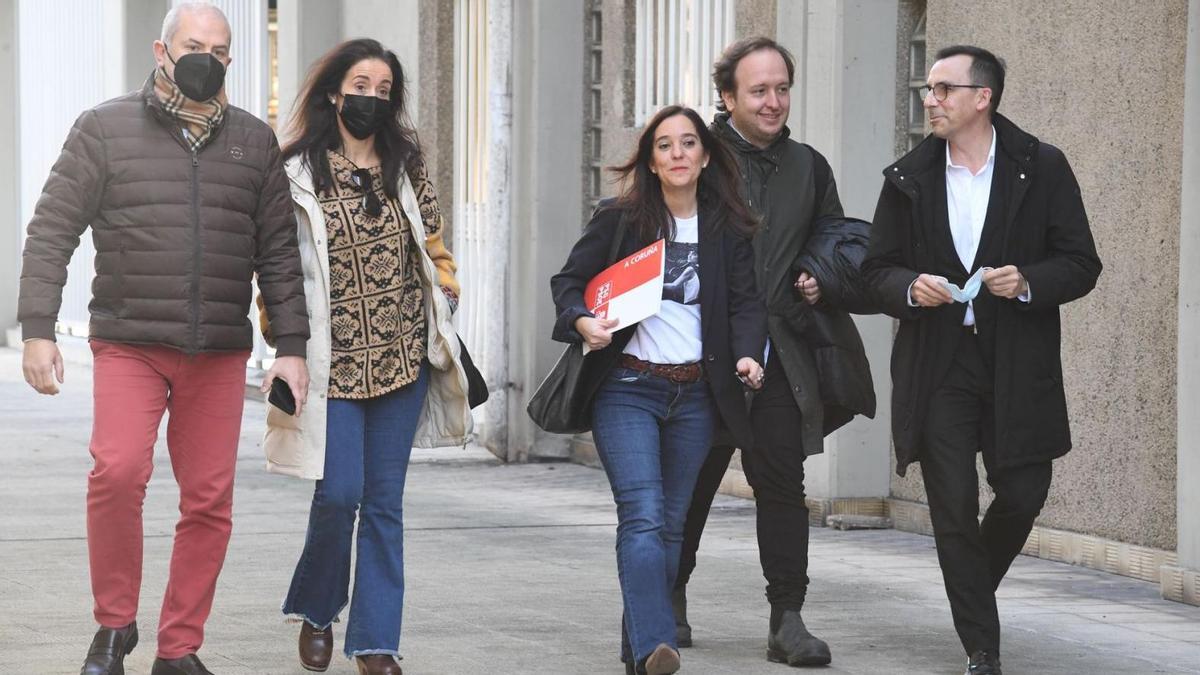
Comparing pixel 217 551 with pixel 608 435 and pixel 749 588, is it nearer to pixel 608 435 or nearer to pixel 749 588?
pixel 608 435

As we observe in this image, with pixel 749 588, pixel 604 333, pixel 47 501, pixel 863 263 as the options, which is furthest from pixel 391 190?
pixel 47 501

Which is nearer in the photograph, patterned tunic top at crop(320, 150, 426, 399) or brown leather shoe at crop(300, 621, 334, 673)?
patterned tunic top at crop(320, 150, 426, 399)

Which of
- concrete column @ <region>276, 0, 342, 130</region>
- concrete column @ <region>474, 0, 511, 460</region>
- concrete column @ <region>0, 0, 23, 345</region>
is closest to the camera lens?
concrete column @ <region>474, 0, 511, 460</region>

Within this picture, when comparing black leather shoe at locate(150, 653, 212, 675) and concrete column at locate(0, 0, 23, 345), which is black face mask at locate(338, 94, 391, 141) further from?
concrete column at locate(0, 0, 23, 345)

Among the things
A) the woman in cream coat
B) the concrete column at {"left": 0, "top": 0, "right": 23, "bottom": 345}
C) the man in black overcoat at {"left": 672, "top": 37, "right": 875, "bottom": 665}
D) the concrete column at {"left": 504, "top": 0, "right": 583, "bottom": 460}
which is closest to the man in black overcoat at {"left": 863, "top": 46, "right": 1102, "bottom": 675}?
the man in black overcoat at {"left": 672, "top": 37, "right": 875, "bottom": 665}

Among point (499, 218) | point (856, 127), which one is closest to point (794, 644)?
point (856, 127)

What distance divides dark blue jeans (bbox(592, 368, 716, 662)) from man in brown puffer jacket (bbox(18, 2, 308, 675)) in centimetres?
90

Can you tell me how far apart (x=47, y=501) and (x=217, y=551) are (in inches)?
200

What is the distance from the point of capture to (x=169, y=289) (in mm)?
6047

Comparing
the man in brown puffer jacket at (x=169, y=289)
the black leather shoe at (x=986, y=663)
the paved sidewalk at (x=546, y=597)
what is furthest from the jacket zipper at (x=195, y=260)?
the black leather shoe at (x=986, y=663)

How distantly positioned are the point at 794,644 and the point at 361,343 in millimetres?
1616

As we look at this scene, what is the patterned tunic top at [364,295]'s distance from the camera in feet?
20.7

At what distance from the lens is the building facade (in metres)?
8.48

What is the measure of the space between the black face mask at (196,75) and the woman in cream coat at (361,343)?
1.40 ft
